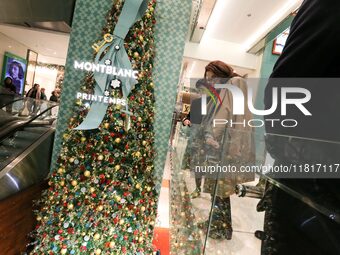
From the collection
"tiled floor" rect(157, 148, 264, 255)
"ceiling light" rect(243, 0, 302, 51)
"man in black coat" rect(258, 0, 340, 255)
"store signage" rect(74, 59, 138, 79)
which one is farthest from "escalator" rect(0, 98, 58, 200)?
"ceiling light" rect(243, 0, 302, 51)

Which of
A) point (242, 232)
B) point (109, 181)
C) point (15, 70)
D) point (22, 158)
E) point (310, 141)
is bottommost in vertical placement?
point (22, 158)

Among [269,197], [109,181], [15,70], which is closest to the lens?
[269,197]

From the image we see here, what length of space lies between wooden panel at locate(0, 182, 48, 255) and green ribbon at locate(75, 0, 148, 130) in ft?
3.55

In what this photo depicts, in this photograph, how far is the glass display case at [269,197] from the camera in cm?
49

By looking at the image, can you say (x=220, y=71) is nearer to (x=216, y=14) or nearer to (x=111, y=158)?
(x=111, y=158)

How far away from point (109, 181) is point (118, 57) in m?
1.10

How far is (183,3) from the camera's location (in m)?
2.74

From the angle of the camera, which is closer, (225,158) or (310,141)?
(310,141)

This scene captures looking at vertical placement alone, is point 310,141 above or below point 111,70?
below

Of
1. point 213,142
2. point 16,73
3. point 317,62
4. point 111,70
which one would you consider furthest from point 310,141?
point 16,73

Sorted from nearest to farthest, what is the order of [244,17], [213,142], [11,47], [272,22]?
[213,142] < [272,22] < [244,17] < [11,47]

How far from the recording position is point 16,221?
2.44 meters

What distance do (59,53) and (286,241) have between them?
1542cm

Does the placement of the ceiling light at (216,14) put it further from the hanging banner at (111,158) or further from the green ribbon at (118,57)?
the green ribbon at (118,57)
